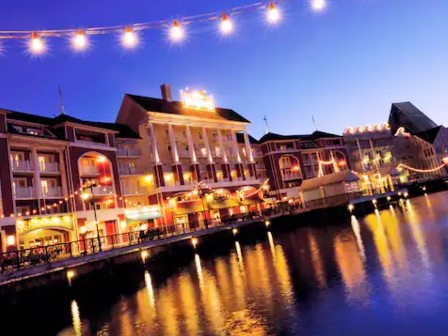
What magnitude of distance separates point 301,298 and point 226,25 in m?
10.9

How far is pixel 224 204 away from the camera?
57.6 metres

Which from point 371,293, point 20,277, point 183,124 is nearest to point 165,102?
point 183,124

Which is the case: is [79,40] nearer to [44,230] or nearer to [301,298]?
[301,298]

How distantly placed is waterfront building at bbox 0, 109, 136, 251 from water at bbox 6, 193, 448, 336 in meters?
15.8

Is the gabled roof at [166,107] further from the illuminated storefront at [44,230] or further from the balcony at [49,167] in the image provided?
the illuminated storefront at [44,230]

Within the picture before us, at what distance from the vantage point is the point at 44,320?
66.9ft

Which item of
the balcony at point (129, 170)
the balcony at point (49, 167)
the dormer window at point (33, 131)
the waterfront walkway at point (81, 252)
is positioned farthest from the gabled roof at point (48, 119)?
the waterfront walkway at point (81, 252)

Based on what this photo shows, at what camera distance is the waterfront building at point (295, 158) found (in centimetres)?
7650

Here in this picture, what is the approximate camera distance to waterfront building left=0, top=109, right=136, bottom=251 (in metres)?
36.7

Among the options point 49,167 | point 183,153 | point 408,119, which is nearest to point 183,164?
point 183,153

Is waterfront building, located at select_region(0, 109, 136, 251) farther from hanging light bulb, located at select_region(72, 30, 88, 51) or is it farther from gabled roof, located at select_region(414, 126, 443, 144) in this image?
gabled roof, located at select_region(414, 126, 443, 144)

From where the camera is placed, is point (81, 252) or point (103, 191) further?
point (103, 191)

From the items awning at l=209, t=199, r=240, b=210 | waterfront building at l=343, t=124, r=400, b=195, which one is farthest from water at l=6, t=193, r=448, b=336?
waterfront building at l=343, t=124, r=400, b=195

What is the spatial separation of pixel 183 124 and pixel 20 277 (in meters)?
39.8
